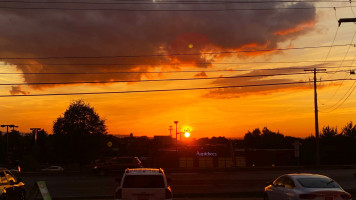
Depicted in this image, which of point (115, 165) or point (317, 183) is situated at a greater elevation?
point (317, 183)

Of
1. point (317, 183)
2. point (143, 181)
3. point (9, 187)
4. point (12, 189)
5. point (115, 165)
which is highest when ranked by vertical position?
point (143, 181)

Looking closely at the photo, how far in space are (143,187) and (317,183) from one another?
5.77 metres

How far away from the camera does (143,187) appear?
11914 mm

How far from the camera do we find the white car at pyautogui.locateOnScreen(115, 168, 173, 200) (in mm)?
11805

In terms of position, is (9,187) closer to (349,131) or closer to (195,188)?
(195,188)

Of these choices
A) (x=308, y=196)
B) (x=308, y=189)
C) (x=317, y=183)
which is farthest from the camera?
(x=317, y=183)

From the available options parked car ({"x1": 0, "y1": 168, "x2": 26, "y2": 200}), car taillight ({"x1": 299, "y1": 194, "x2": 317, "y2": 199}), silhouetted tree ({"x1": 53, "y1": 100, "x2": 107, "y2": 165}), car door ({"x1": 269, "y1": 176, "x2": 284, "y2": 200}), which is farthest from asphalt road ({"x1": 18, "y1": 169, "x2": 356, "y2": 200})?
silhouetted tree ({"x1": 53, "y1": 100, "x2": 107, "y2": 165})

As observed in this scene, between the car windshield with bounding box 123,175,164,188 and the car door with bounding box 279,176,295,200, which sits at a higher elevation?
the car windshield with bounding box 123,175,164,188

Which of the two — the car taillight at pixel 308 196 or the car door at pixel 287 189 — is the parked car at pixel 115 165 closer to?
the car door at pixel 287 189

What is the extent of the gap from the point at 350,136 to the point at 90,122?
170 feet

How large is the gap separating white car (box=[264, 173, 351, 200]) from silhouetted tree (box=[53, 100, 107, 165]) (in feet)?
170

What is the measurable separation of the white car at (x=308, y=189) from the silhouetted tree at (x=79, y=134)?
5195 cm

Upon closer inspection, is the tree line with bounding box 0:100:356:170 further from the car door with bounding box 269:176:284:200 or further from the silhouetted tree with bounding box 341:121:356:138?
the car door with bounding box 269:176:284:200

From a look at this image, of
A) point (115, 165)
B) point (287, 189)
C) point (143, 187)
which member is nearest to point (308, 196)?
point (287, 189)
